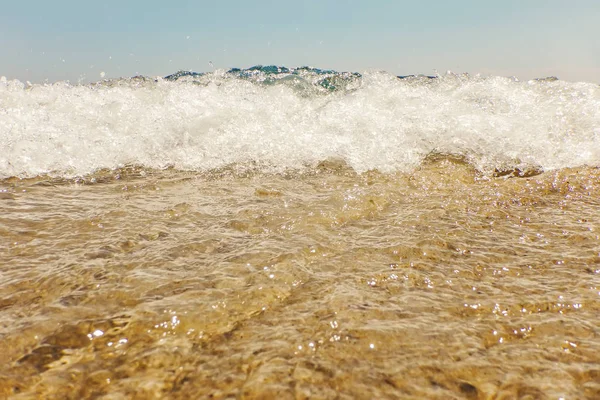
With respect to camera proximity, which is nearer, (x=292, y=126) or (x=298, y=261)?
(x=298, y=261)

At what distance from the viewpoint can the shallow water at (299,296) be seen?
1.16 m

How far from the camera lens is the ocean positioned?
119cm

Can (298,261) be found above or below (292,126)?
below

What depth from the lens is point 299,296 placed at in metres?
1.63

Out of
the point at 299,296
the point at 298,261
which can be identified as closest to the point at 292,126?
the point at 298,261

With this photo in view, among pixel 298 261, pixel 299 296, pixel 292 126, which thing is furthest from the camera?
pixel 292 126

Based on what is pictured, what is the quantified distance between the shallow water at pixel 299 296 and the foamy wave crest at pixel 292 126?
1.33 m

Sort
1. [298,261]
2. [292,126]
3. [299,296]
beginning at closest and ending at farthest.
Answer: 1. [299,296]
2. [298,261]
3. [292,126]

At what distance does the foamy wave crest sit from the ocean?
4 centimetres

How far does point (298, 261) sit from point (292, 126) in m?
3.50

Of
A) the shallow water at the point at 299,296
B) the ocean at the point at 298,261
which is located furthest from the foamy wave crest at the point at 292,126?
the shallow water at the point at 299,296

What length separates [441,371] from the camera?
46.2 inches

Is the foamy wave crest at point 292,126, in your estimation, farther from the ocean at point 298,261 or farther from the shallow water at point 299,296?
the shallow water at point 299,296

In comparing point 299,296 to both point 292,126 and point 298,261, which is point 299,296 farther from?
point 292,126
